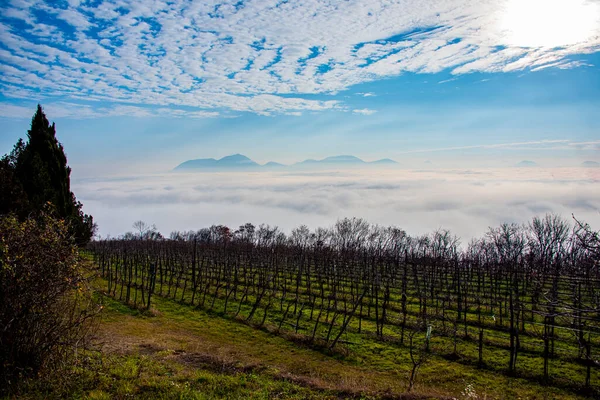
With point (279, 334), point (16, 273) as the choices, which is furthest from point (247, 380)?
point (279, 334)

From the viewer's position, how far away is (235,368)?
12258mm

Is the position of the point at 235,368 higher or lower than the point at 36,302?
lower

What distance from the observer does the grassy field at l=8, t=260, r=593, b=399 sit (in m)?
8.94

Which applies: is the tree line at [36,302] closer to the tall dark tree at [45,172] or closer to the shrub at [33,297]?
the shrub at [33,297]

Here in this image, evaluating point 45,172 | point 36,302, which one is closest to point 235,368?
point 36,302

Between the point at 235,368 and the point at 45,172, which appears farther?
the point at 45,172

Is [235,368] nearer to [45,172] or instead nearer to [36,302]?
[36,302]

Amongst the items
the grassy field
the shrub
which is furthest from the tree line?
the grassy field

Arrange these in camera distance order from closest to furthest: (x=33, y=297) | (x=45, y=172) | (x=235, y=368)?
(x=33, y=297)
(x=235, y=368)
(x=45, y=172)

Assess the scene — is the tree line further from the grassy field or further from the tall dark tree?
the tall dark tree

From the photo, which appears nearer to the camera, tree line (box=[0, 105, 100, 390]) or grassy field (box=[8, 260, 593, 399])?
tree line (box=[0, 105, 100, 390])

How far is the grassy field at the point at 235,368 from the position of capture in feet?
29.3

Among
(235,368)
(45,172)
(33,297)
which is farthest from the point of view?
(45,172)

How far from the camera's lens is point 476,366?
17.6 meters
